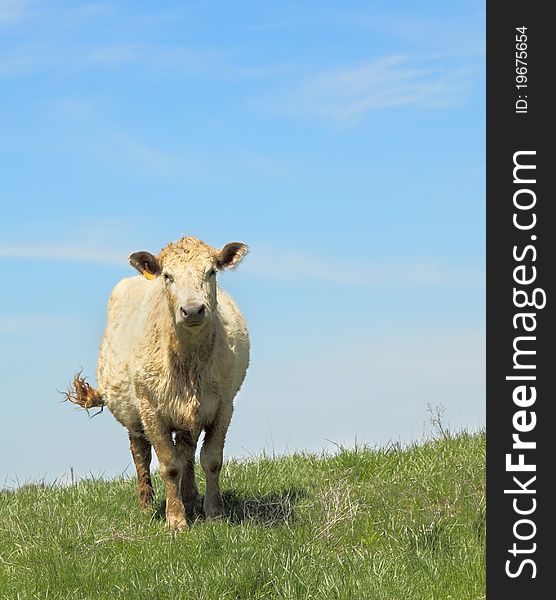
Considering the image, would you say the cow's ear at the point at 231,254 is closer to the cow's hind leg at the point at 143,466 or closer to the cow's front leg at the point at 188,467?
the cow's front leg at the point at 188,467

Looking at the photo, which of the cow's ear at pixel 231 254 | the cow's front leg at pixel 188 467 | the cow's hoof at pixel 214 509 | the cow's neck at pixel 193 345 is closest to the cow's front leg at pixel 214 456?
the cow's hoof at pixel 214 509

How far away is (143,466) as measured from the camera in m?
11.2

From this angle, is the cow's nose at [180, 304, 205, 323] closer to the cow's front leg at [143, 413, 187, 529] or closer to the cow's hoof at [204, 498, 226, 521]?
the cow's front leg at [143, 413, 187, 529]

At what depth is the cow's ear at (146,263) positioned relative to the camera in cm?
959

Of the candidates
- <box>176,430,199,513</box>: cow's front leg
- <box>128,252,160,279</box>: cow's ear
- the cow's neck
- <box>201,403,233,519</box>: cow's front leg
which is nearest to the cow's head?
<box>128,252,160,279</box>: cow's ear

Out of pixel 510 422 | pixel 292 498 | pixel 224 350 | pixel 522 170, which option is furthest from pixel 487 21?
pixel 292 498

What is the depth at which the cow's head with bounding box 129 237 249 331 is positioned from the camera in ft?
29.4

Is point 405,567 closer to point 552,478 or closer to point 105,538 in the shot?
point 552,478

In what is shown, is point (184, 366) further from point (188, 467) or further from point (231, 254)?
point (188, 467)

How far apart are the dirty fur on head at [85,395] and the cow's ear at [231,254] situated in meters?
3.61

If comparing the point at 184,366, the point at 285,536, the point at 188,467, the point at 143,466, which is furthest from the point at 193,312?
the point at 143,466

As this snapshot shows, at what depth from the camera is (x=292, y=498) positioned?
10172mm

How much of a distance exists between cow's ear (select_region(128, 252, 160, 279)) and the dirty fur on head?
3.25m

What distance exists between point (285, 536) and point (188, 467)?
2.37 meters
